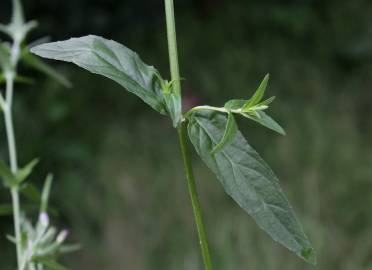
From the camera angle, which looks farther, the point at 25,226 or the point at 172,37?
the point at 25,226

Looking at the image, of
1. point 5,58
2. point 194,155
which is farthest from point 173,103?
point 194,155

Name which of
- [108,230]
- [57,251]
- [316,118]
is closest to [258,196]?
[57,251]

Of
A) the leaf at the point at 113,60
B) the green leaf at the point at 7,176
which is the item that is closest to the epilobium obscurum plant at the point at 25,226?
the green leaf at the point at 7,176

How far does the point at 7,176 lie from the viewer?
0.42m

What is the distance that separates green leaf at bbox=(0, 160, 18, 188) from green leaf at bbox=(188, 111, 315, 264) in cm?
14

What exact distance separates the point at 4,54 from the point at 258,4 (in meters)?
2.81

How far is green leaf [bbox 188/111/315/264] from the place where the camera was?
0.99ft

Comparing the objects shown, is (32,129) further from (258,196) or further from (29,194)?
(258,196)

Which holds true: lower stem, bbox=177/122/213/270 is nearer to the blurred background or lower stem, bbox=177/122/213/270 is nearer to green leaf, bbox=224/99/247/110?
green leaf, bbox=224/99/247/110

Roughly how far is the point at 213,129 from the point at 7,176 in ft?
0.51

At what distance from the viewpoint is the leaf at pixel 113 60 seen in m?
0.32

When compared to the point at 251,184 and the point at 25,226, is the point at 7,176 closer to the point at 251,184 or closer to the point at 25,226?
the point at 25,226

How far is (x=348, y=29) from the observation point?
9.68 feet

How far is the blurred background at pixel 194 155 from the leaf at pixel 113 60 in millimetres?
1464
